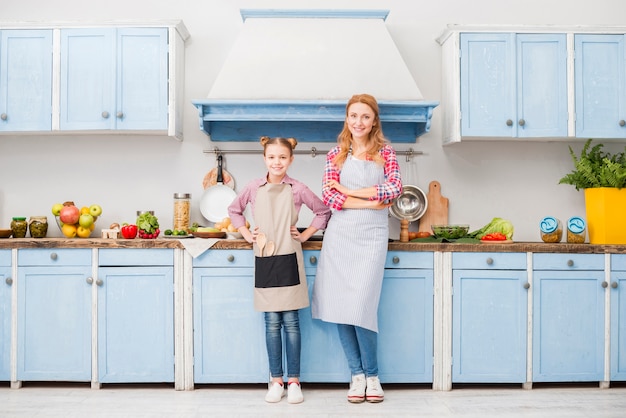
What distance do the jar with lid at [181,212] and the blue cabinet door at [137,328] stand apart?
0.55 meters

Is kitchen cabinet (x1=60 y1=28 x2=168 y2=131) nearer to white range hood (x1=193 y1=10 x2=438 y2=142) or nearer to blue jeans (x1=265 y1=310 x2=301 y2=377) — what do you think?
white range hood (x1=193 y1=10 x2=438 y2=142)

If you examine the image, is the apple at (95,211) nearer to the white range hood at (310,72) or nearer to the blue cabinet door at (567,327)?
the white range hood at (310,72)

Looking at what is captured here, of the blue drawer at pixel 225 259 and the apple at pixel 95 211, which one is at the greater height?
the apple at pixel 95 211

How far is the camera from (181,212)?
12.6 ft

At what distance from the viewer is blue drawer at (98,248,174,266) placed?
11.0 ft

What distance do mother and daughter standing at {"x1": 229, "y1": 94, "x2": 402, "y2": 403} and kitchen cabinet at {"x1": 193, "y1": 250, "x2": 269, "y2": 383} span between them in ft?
0.58

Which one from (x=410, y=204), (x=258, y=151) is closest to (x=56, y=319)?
(x=258, y=151)

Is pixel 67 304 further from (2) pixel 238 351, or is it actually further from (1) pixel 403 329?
(1) pixel 403 329

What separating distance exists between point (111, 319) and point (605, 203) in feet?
9.22

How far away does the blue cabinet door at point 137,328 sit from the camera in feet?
10.9

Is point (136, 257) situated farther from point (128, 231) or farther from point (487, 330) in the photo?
point (487, 330)

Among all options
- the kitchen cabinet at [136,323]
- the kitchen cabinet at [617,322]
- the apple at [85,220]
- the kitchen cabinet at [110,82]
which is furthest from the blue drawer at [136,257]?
the kitchen cabinet at [617,322]

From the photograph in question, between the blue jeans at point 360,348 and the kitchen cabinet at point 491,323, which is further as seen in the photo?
the kitchen cabinet at point 491,323

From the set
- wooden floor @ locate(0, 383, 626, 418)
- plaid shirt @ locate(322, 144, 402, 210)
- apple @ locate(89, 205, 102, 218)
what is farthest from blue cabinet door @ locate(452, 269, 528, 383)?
apple @ locate(89, 205, 102, 218)
